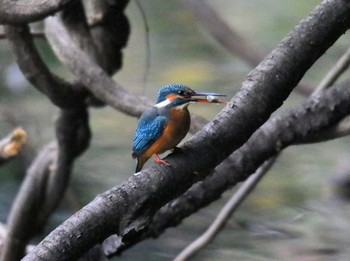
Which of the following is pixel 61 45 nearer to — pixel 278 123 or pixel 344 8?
pixel 278 123

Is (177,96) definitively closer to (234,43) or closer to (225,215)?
(225,215)

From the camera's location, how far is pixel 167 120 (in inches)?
83.7

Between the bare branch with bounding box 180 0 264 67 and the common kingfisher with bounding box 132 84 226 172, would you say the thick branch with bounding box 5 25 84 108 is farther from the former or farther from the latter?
the bare branch with bounding box 180 0 264 67

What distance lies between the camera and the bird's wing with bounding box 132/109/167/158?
2145mm

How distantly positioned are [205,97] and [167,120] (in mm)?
95

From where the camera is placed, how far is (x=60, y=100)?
2891mm

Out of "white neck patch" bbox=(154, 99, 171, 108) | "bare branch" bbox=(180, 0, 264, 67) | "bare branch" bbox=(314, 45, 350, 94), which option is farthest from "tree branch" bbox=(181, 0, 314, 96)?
"white neck patch" bbox=(154, 99, 171, 108)

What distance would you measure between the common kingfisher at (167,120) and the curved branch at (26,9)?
0.35 m

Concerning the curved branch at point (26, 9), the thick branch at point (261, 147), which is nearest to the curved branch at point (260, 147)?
the thick branch at point (261, 147)

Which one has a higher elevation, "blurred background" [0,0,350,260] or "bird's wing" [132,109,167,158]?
"bird's wing" [132,109,167,158]

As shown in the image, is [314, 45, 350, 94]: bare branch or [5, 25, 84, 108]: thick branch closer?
[5, 25, 84, 108]: thick branch

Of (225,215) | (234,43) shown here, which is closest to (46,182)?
(225,215)

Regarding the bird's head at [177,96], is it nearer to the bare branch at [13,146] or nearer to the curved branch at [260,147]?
the curved branch at [260,147]

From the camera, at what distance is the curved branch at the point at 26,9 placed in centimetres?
228
